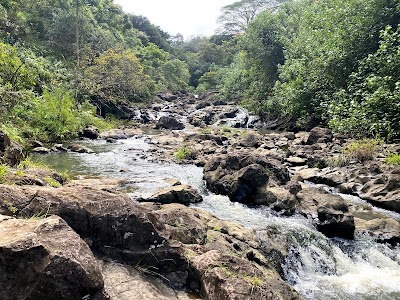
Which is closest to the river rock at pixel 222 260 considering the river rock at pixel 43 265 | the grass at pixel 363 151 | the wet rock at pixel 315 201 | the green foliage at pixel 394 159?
the river rock at pixel 43 265

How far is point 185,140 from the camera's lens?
1827cm

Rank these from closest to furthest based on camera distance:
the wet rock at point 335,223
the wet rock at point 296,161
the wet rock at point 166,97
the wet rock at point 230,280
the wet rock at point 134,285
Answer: the wet rock at point 134,285 → the wet rock at point 230,280 → the wet rock at point 335,223 → the wet rock at point 296,161 → the wet rock at point 166,97

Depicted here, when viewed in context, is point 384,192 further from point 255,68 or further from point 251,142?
point 255,68

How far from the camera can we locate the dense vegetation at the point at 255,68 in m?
12.8

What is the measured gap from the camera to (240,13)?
55062 millimetres

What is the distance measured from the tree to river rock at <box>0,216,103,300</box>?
52249mm

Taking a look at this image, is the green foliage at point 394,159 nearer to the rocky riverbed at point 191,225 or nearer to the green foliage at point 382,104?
the rocky riverbed at point 191,225

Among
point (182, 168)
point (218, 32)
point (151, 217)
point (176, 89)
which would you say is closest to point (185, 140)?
point (182, 168)

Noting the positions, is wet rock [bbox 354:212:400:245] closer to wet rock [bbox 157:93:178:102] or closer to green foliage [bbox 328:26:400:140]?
green foliage [bbox 328:26:400:140]

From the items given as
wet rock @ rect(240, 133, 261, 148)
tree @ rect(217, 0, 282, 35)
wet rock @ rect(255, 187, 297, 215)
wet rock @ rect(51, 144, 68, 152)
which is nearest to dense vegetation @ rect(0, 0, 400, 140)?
wet rock @ rect(51, 144, 68, 152)

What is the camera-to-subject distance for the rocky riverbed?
2912 millimetres

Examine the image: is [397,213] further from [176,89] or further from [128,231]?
[176,89]

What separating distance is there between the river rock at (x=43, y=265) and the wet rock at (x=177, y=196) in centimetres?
500

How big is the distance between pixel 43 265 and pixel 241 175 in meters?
6.83
